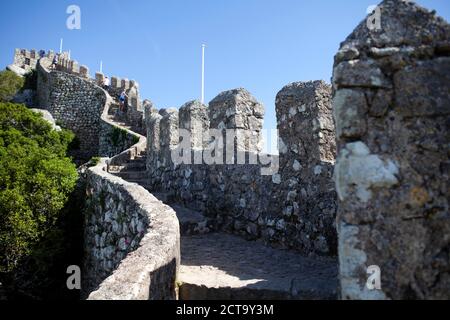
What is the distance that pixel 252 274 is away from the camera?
152 inches

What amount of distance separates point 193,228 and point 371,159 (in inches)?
165

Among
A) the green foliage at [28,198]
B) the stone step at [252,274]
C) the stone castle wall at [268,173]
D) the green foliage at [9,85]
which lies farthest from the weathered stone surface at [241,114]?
the green foliage at [9,85]

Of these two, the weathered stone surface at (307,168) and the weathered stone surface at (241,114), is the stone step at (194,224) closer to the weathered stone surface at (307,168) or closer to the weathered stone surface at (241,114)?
the weathered stone surface at (241,114)

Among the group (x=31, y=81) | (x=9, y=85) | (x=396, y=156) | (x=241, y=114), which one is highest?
(x=31, y=81)

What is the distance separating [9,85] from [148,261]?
2927cm

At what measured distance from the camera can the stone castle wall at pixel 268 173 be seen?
172 inches

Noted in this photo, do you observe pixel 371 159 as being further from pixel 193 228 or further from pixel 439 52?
pixel 193 228

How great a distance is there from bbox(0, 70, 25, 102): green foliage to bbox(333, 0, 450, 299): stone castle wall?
2836 cm

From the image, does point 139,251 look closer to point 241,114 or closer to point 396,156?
point 396,156

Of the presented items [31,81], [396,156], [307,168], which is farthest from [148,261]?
[31,81]

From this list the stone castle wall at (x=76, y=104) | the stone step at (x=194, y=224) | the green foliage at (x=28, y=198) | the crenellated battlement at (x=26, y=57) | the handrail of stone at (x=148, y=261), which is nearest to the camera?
the handrail of stone at (x=148, y=261)

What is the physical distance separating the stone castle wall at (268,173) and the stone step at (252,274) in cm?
28

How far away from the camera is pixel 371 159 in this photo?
6.74 feet
